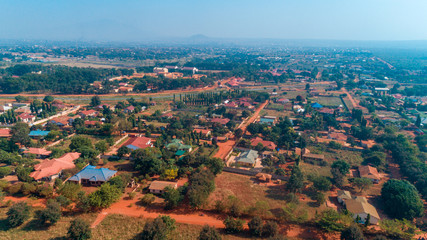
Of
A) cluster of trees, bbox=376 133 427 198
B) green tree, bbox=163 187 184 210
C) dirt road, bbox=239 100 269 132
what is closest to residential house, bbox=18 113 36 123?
green tree, bbox=163 187 184 210

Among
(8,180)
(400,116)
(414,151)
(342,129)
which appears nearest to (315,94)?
(400,116)

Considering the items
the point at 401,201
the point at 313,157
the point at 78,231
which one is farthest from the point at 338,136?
the point at 78,231

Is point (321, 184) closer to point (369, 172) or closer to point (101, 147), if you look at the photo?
point (369, 172)

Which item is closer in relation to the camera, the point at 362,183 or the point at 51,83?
the point at 362,183

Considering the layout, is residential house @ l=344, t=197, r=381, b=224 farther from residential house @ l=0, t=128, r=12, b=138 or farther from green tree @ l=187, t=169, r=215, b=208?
residential house @ l=0, t=128, r=12, b=138

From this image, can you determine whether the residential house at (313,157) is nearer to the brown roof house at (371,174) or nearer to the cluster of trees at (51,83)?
the brown roof house at (371,174)

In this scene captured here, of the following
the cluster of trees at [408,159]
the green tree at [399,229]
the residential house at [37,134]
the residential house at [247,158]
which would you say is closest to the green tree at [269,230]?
the green tree at [399,229]
